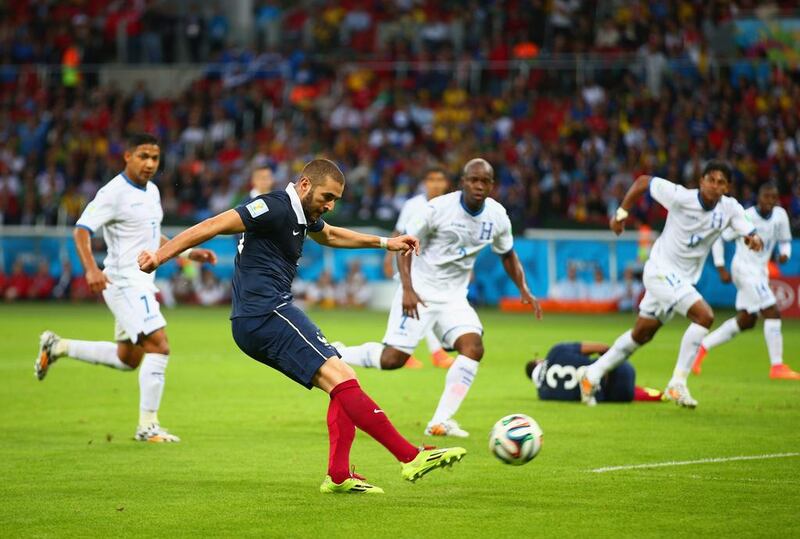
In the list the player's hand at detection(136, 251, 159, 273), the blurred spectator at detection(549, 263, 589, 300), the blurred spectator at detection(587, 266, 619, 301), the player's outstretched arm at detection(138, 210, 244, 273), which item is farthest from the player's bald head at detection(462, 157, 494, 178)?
the blurred spectator at detection(549, 263, 589, 300)

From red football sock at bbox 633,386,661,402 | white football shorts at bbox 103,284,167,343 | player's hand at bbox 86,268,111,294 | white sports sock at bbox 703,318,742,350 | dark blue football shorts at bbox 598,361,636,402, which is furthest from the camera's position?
white sports sock at bbox 703,318,742,350

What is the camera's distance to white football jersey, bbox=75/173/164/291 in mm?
11391

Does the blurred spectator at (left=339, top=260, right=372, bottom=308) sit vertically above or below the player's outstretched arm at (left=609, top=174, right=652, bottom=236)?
below

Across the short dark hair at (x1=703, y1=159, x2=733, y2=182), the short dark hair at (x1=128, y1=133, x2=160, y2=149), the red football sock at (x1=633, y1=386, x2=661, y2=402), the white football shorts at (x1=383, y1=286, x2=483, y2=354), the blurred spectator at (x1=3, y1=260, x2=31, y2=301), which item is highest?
the short dark hair at (x1=128, y1=133, x2=160, y2=149)

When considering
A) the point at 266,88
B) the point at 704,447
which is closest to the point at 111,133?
the point at 266,88

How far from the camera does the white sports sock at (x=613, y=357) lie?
13.2 metres

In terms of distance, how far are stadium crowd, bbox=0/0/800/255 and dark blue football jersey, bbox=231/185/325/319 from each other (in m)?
21.1

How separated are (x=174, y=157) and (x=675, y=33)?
47.6 feet

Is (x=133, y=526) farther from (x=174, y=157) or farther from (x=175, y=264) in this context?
(x=174, y=157)

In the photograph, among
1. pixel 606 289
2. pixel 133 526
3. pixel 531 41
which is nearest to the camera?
pixel 133 526

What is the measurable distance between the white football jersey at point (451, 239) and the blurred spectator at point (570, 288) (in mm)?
18276

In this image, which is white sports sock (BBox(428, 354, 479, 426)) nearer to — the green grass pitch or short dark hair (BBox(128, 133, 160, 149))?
the green grass pitch

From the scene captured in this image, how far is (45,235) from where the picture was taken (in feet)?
110

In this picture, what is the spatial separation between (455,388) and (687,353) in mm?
3641
